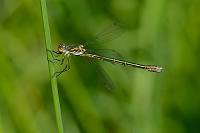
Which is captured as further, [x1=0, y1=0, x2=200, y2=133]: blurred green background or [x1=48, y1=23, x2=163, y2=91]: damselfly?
[x1=48, y1=23, x2=163, y2=91]: damselfly

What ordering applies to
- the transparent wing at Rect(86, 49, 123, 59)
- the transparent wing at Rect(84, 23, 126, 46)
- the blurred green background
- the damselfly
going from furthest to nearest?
the transparent wing at Rect(86, 49, 123, 59) < the transparent wing at Rect(84, 23, 126, 46) < the damselfly < the blurred green background

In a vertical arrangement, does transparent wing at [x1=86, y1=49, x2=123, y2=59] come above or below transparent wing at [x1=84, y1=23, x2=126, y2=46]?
below

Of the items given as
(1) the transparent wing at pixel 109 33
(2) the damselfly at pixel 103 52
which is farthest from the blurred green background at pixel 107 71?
(1) the transparent wing at pixel 109 33

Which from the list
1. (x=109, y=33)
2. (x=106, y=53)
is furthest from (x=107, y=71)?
(x=109, y=33)

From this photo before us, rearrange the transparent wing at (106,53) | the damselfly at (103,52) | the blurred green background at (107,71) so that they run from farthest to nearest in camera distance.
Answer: the transparent wing at (106,53), the damselfly at (103,52), the blurred green background at (107,71)

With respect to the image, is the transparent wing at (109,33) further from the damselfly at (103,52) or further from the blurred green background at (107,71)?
the blurred green background at (107,71)

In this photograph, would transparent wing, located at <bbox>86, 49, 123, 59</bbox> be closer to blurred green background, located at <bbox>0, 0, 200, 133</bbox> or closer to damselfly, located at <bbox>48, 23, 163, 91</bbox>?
damselfly, located at <bbox>48, 23, 163, 91</bbox>

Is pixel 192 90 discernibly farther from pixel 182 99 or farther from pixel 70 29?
pixel 70 29

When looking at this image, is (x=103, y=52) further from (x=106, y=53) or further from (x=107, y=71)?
(x=107, y=71)

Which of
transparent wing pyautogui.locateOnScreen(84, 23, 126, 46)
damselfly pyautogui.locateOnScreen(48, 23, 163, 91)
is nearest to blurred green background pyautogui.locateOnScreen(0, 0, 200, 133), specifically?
damselfly pyautogui.locateOnScreen(48, 23, 163, 91)

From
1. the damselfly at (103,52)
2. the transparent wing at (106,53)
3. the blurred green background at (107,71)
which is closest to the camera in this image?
the blurred green background at (107,71)
